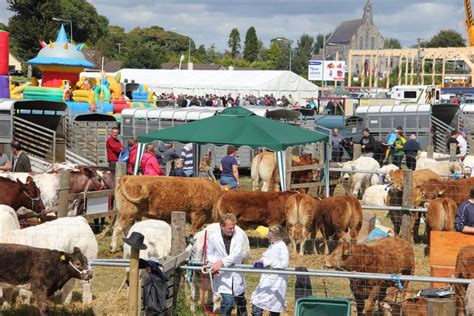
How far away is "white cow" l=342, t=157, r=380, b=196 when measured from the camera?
2197cm

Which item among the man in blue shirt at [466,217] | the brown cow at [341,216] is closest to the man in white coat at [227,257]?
the man in blue shirt at [466,217]

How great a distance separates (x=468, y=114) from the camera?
3603cm

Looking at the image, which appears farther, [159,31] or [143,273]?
[159,31]

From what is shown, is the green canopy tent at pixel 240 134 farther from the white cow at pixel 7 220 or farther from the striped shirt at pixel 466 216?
the white cow at pixel 7 220

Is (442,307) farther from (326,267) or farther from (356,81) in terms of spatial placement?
(356,81)

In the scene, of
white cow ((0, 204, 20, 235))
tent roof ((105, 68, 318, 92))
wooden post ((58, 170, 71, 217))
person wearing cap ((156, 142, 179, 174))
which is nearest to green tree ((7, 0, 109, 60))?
tent roof ((105, 68, 318, 92))

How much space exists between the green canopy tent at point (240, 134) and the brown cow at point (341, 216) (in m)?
1.67

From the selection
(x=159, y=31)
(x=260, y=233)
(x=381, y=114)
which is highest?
(x=159, y=31)

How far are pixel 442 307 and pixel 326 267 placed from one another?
2.35 m

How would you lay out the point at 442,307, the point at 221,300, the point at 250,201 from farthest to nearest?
the point at 250,201 < the point at 221,300 < the point at 442,307

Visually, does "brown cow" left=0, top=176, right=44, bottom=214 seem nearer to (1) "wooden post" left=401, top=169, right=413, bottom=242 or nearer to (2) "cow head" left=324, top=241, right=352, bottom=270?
(1) "wooden post" left=401, top=169, right=413, bottom=242

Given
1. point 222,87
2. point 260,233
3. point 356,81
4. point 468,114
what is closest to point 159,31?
point 356,81

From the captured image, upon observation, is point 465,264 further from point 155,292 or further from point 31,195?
point 31,195

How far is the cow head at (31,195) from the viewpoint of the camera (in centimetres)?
1602
